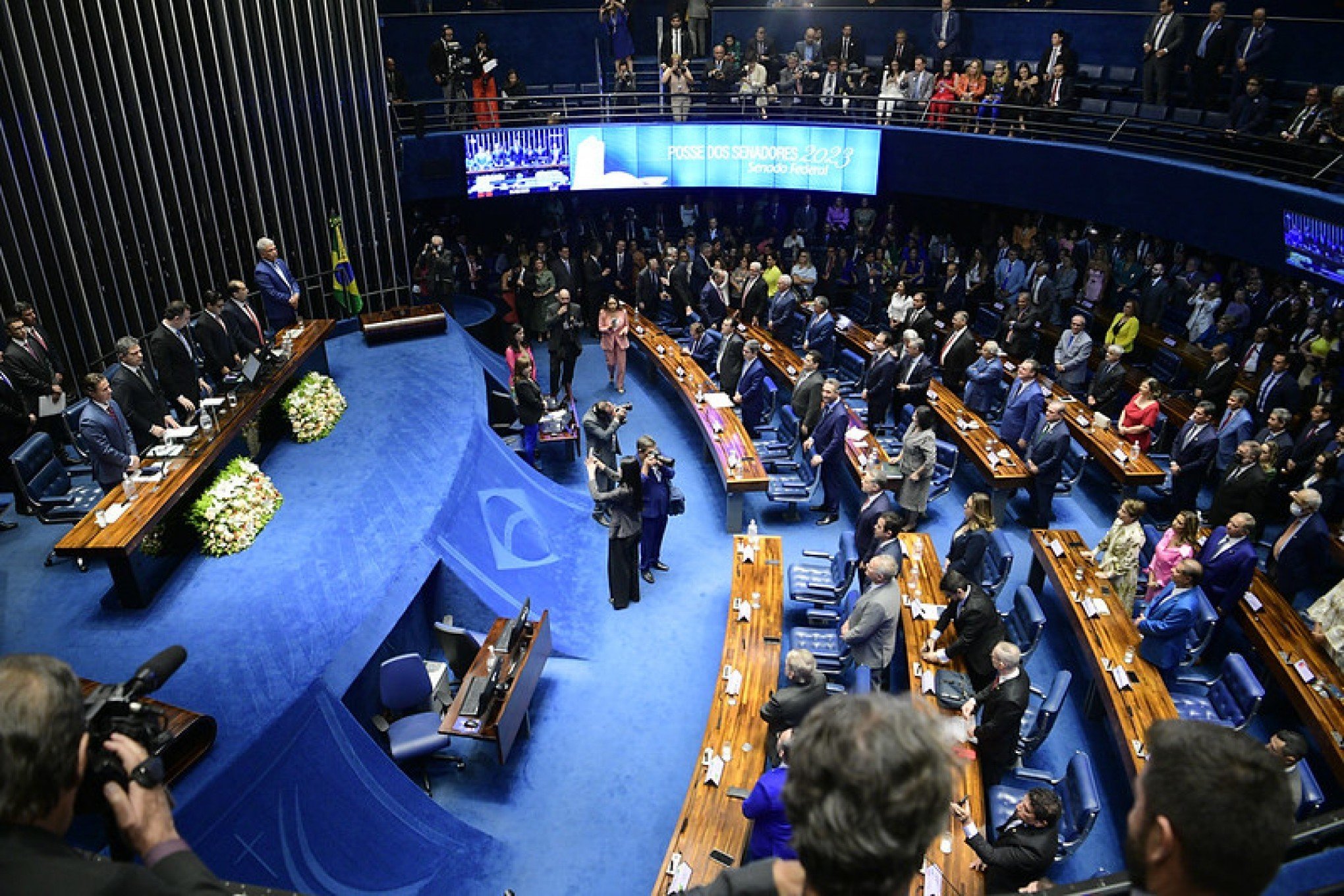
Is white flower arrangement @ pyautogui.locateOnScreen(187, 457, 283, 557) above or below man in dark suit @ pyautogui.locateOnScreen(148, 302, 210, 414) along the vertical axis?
below

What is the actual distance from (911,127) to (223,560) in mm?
13434

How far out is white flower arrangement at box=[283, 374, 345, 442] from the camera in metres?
10.3

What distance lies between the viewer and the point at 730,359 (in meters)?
13.3

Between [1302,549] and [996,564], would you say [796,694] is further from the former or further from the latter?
[1302,549]

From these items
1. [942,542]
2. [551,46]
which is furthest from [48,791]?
[551,46]

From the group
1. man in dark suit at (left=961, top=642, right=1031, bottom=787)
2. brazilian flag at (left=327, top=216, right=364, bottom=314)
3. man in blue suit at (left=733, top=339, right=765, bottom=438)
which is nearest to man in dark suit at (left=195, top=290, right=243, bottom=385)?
brazilian flag at (left=327, top=216, right=364, bottom=314)

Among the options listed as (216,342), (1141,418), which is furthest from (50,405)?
(1141,418)

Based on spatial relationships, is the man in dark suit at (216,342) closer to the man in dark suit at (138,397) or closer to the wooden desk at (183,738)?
the man in dark suit at (138,397)

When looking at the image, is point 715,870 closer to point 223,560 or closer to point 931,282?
point 223,560

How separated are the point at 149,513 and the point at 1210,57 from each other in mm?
14553

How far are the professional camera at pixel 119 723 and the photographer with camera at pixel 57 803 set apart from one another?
0.09ft

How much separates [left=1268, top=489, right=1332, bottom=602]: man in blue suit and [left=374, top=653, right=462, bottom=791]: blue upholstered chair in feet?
24.4

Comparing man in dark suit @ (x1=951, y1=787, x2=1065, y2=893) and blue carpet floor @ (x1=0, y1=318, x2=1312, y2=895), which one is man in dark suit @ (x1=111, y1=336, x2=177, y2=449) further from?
man in dark suit @ (x1=951, y1=787, x2=1065, y2=893)

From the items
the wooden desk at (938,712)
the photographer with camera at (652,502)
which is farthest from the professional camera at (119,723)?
the photographer with camera at (652,502)
